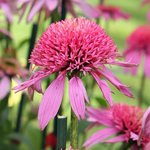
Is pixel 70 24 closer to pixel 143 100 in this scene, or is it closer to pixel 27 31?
pixel 143 100

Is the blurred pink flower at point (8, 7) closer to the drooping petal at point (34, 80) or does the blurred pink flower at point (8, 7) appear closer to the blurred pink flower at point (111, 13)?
the blurred pink flower at point (111, 13)

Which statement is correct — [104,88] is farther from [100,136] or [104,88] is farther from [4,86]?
[4,86]

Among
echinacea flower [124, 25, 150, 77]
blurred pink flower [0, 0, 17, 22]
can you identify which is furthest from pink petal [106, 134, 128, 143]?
echinacea flower [124, 25, 150, 77]

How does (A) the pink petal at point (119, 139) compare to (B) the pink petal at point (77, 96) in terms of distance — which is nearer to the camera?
(B) the pink petal at point (77, 96)

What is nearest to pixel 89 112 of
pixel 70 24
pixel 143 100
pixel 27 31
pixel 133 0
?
pixel 70 24

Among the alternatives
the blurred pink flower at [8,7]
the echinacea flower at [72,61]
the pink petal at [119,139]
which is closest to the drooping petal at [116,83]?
the echinacea flower at [72,61]

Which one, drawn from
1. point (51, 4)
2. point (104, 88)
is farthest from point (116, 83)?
point (51, 4)

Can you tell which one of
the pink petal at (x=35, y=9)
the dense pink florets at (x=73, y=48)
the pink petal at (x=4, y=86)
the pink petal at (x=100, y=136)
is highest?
the pink petal at (x=35, y=9)

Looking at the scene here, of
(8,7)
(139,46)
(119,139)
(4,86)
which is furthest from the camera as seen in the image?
(139,46)
